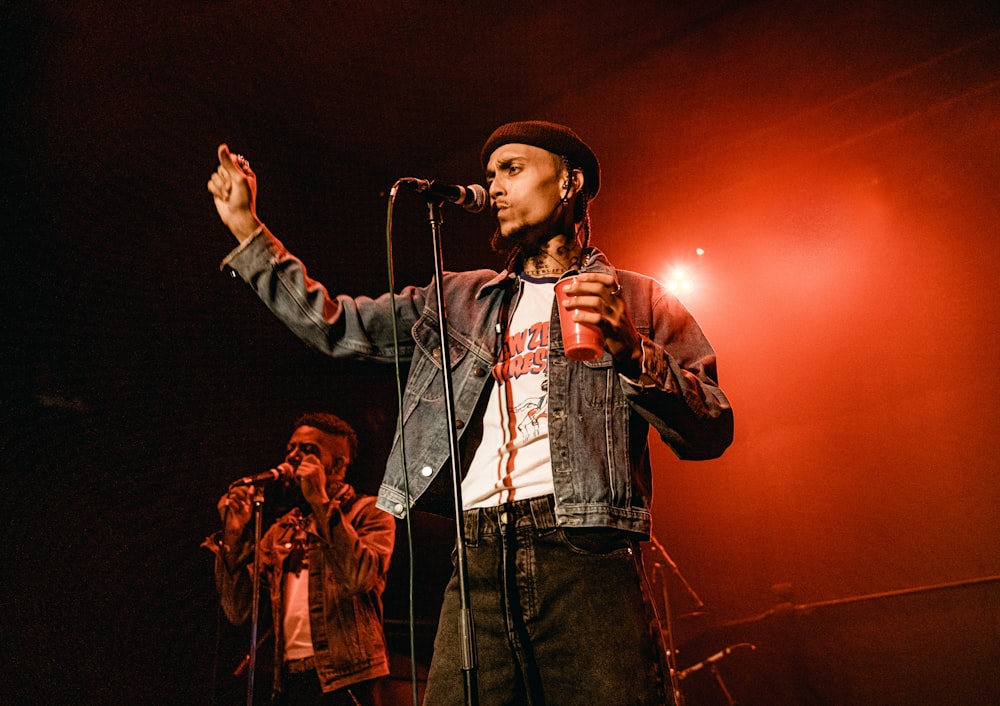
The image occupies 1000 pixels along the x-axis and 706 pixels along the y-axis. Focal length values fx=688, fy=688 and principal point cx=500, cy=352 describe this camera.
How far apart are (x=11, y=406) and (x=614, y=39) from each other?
14.7ft

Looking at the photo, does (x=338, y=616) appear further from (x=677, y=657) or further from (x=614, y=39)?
(x=614, y=39)

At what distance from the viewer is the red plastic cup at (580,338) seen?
1.39 metres

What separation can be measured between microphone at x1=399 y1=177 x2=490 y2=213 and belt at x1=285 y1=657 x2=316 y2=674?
2851 millimetres

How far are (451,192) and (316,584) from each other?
9.04 ft

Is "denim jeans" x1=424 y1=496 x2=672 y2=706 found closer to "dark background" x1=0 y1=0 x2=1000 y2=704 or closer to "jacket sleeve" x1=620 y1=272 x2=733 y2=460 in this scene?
"jacket sleeve" x1=620 y1=272 x2=733 y2=460

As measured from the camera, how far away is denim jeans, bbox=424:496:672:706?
145 centimetres

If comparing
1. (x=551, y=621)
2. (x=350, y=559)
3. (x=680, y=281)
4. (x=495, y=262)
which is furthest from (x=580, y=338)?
(x=680, y=281)

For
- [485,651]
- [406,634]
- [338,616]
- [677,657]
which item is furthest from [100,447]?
[677,657]

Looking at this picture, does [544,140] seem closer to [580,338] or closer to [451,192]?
[451,192]

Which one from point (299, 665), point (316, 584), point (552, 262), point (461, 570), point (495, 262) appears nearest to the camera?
point (461, 570)

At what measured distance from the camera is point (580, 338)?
1393 millimetres

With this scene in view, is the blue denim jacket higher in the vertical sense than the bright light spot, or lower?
lower

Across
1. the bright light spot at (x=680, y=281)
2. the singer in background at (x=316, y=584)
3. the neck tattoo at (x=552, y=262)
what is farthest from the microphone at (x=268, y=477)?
the bright light spot at (x=680, y=281)

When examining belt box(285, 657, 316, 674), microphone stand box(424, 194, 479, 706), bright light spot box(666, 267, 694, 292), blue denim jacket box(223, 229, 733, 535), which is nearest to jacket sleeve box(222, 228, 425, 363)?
blue denim jacket box(223, 229, 733, 535)
